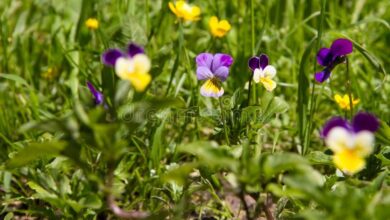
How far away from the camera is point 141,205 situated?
2088mm

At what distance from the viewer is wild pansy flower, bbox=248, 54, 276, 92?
1.88m

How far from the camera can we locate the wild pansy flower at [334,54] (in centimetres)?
188

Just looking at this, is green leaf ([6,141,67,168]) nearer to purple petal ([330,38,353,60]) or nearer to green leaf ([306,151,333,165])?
green leaf ([306,151,333,165])

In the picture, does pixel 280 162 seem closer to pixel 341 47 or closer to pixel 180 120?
pixel 341 47

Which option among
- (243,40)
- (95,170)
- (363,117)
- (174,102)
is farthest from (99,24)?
(363,117)

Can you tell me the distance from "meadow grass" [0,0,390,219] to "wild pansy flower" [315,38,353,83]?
68 mm

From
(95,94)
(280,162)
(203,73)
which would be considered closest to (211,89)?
(203,73)

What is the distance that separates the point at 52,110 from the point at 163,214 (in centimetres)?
109

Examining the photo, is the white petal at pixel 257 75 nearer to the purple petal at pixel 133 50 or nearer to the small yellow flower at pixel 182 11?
the purple petal at pixel 133 50

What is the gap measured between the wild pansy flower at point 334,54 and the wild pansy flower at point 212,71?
0.28 metres

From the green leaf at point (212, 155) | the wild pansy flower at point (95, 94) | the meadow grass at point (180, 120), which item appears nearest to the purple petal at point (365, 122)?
A: the meadow grass at point (180, 120)

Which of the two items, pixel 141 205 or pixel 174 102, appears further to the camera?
pixel 141 205

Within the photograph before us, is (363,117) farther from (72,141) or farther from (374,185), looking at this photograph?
(72,141)

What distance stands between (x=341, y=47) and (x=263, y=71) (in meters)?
0.24
